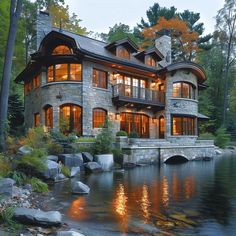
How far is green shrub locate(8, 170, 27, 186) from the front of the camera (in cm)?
934

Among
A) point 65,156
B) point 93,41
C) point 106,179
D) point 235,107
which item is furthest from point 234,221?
point 235,107

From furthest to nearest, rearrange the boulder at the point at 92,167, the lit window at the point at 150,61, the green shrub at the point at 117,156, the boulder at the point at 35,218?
the lit window at the point at 150,61 → the green shrub at the point at 117,156 → the boulder at the point at 92,167 → the boulder at the point at 35,218

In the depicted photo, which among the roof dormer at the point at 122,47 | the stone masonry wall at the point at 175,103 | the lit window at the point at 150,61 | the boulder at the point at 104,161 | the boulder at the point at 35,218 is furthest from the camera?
the lit window at the point at 150,61

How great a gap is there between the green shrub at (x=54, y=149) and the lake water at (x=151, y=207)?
3191 mm

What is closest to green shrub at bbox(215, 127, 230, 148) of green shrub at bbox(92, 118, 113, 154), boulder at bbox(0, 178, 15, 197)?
green shrub at bbox(92, 118, 113, 154)

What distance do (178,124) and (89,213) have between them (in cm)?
1829

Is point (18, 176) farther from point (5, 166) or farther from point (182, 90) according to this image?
point (182, 90)

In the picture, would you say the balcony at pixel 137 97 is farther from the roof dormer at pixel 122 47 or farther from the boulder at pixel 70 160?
the boulder at pixel 70 160

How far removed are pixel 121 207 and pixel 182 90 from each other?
60.0 ft

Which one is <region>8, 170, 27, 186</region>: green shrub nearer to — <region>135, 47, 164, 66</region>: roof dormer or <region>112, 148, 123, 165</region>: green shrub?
<region>112, 148, 123, 165</region>: green shrub

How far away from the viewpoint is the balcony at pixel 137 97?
69.5 ft

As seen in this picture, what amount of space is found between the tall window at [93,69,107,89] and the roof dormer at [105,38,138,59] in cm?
228

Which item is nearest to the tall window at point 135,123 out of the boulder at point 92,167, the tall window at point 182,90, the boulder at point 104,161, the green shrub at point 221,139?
the tall window at point 182,90

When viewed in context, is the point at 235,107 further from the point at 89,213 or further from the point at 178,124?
the point at 89,213
